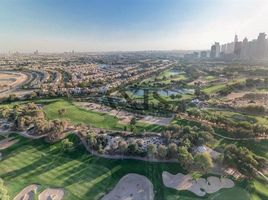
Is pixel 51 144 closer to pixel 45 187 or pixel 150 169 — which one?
pixel 45 187

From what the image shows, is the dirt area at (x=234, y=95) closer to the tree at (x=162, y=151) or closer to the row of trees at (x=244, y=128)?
the row of trees at (x=244, y=128)

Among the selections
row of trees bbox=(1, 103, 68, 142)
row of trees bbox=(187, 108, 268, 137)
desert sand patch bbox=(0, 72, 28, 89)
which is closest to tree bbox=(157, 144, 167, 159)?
row of trees bbox=(187, 108, 268, 137)

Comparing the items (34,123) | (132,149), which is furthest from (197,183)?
(34,123)

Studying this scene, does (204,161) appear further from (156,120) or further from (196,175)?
(156,120)

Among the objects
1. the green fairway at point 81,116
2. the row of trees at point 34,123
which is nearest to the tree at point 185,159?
the green fairway at point 81,116

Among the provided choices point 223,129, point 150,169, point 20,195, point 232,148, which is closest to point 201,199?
point 150,169

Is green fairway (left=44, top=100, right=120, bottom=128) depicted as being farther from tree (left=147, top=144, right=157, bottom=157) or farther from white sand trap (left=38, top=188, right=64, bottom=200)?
white sand trap (left=38, top=188, right=64, bottom=200)
